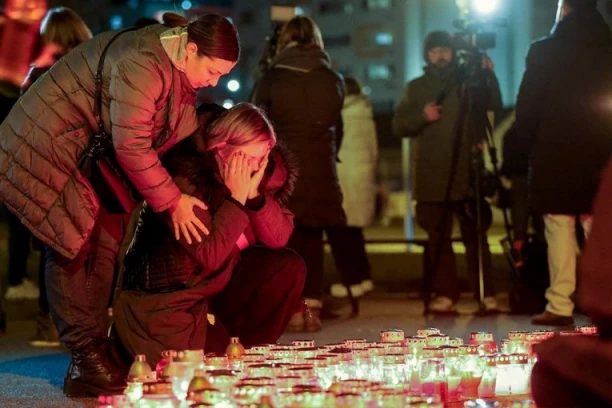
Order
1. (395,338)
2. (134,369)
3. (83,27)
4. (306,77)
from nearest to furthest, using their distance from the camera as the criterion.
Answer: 1. (134,369)
2. (395,338)
3. (83,27)
4. (306,77)

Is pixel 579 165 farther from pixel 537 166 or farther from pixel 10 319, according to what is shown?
pixel 10 319

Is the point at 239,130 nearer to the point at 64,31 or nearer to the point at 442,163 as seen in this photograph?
the point at 64,31

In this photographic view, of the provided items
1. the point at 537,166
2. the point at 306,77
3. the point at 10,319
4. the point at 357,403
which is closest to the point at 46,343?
the point at 10,319

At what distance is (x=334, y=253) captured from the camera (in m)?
8.09

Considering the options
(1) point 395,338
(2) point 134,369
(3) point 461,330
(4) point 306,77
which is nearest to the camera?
(2) point 134,369

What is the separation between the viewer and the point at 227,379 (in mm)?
3377

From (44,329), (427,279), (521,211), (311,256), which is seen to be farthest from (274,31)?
(44,329)

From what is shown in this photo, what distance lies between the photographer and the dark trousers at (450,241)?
7512 millimetres

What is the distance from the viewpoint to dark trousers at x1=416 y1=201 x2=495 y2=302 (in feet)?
24.6

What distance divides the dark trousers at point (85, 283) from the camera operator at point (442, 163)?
118 inches

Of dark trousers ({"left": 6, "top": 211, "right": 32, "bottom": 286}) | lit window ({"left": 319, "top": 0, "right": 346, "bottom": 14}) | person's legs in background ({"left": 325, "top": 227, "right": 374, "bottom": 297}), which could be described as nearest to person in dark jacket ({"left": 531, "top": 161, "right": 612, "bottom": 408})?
person's legs in background ({"left": 325, "top": 227, "right": 374, "bottom": 297})

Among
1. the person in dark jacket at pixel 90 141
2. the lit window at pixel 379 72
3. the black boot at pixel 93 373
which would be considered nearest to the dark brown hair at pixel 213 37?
the person in dark jacket at pixel 90 141

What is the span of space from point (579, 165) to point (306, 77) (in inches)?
65.1

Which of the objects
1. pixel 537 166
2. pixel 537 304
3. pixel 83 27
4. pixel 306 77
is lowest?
pixel 537 304
